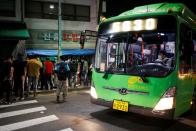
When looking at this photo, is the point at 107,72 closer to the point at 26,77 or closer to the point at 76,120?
the point at 76,120

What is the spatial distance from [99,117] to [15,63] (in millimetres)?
5107

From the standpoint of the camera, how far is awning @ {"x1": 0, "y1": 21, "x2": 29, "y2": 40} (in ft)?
58.7

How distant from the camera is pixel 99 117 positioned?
333 inches

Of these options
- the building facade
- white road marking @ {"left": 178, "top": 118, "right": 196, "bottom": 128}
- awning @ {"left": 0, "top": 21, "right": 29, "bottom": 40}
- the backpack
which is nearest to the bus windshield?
white road marking @ {"left": 178, "top": 118, "right": 196, "bottom": 128}

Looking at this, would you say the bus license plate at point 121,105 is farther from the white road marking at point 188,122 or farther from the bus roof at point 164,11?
the bus roof at point 164,11

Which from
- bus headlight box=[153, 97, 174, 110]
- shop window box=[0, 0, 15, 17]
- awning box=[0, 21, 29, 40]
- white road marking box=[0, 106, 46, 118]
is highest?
shop window box=[0, 0, 15, 17]

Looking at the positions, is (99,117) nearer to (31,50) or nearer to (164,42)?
(164,42)

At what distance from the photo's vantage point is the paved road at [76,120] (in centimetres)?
739

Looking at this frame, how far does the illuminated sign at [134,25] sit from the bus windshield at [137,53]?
14 centimetres

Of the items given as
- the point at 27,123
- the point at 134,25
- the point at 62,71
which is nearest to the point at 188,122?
the point at 134,25

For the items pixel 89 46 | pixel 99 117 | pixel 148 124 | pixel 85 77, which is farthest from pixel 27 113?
pixel 89 46

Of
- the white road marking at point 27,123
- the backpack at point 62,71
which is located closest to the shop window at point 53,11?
the backpack at point 62,71

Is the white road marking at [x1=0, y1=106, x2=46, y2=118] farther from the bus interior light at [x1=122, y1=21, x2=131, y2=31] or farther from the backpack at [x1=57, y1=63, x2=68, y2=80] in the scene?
the bus interior light at [x1=122, y1=21, x2=131, y2=31]

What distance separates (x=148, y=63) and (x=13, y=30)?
45.1 ft
